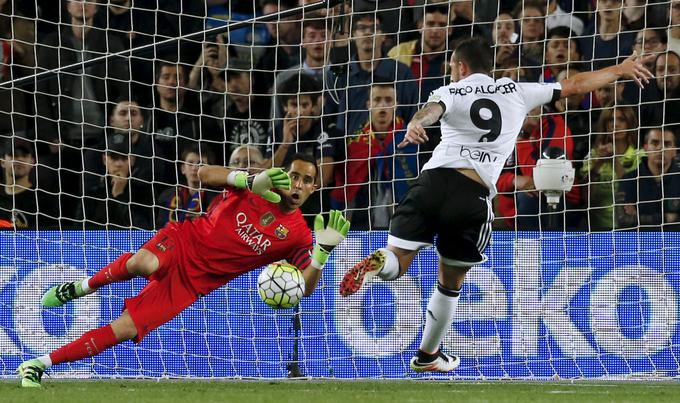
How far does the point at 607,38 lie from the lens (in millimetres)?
10609

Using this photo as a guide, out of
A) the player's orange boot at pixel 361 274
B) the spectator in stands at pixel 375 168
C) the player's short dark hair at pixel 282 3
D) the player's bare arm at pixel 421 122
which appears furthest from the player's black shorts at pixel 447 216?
the player's short dark hair at pixel 282 3

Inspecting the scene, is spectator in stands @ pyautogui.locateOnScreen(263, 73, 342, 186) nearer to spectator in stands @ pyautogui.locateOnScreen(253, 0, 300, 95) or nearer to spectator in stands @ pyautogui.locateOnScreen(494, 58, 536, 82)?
spectator in stands @ pyautogui.locateOnScreen(253, 0, 300, 95)

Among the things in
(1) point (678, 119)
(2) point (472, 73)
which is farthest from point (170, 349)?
(1) point (678, 119)

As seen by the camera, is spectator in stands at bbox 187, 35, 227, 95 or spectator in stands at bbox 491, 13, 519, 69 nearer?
spectator in stands at bbox 491, 13, 519, 69

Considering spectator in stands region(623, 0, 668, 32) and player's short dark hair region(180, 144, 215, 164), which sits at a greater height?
spectator in stands region(623, 0, 668, 32)

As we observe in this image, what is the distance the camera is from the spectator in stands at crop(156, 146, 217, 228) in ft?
34.2

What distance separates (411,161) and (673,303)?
2466 mm

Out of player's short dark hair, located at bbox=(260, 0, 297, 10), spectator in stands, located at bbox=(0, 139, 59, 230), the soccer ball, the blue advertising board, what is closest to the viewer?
the soccer ball

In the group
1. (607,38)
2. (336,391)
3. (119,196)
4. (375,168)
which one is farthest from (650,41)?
(119,196)

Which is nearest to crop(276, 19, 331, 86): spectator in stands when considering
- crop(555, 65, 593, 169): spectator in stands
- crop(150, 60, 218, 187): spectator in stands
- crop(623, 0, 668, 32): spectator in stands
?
crop(150, 60, 218, 187): spectator in stands

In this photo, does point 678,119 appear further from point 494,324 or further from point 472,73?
point 472,73

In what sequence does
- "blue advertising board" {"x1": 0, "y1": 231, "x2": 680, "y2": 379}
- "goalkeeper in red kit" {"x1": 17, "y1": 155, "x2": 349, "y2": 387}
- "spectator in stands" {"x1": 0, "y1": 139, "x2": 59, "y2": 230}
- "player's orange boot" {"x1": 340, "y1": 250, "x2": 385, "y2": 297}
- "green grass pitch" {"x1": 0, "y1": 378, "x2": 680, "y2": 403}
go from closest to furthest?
"green grass pitch" {"x1": 0, "y1": 378, "x2": 680, "y2": 403} → "player's orange boot" {"x1": 340, "y1": 250, "x2": 385, "y2": 297} → "goalkeeper in red kit" {"x1": 17, "y1": 155, "x2": 349, "y2": 387} → "blue advertising board" {"x1": 0, "y1": 231, "x2": 680, "y2": 379} → "spectator in stands" {"x1": 0, "y1": 139, "x2": 59, "y2": 230}

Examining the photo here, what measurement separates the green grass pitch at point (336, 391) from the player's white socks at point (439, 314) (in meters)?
0.36

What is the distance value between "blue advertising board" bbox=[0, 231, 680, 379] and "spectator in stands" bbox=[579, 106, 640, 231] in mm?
424
